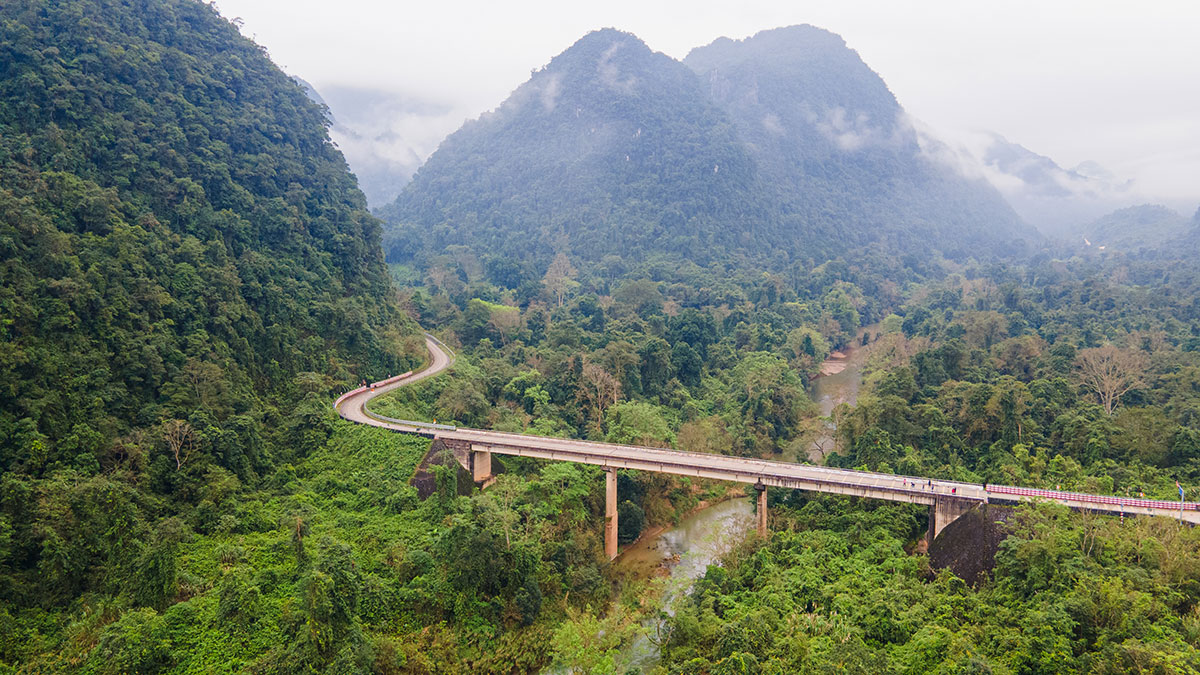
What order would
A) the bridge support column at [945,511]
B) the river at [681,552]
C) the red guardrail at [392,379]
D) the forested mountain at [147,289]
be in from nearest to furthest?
the forested mountain at [147,289], the river at [681,552], the bridge support column at [945,511], the red guardrail at [392,379]

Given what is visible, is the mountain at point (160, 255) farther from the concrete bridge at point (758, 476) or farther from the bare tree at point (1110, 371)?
the bare tree at point (1110, 371)

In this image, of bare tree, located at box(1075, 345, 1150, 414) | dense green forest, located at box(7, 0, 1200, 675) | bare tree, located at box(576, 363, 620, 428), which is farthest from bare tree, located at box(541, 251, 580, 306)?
bare tree, located at box(1075, 345, 1150, 414)

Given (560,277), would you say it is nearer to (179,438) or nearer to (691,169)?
(691,169)

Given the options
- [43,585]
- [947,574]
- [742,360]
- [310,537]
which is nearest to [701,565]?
[947,574]

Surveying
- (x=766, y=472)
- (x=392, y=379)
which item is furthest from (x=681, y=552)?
(x=392, y=379)

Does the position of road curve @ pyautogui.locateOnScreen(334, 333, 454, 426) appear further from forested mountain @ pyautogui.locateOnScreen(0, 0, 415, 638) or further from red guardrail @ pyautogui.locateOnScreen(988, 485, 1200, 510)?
red guardrail @ pyautogui.locateOnScreen(988, 485, 1200, 510)

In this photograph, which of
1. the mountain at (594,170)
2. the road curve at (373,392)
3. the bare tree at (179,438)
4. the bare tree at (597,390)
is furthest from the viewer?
the mountain at (594,170)

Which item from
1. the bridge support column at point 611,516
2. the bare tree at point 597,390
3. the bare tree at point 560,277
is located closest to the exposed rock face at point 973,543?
the bridge support column at point 611,516
